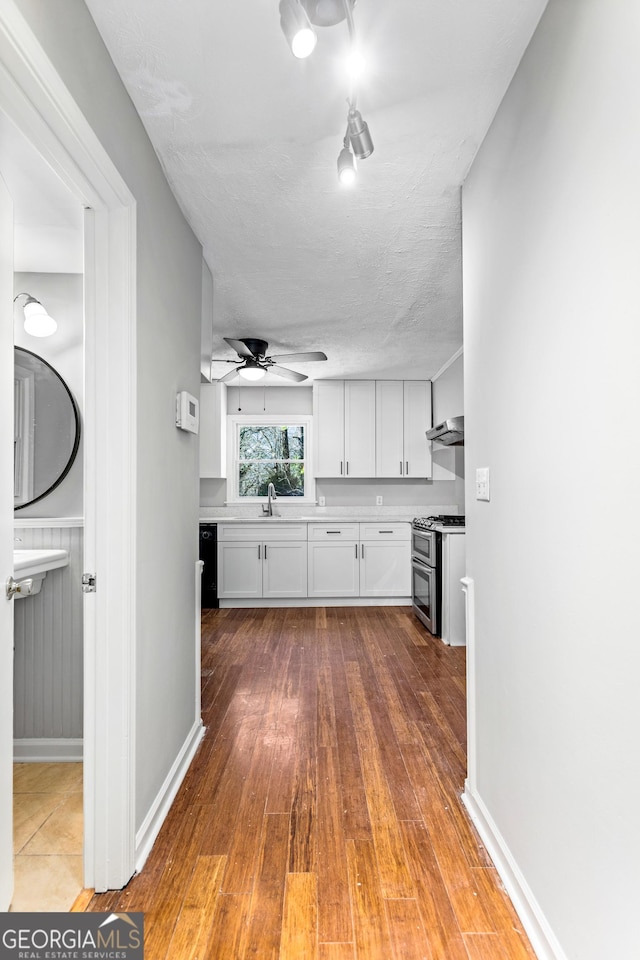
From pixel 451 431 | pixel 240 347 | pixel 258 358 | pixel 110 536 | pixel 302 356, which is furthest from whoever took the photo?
pixel 451 431

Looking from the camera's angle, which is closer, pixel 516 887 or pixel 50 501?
pixel 516 887

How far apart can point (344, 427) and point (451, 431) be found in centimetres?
161

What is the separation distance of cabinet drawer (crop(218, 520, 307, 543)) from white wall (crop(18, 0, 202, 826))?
2.76 metres

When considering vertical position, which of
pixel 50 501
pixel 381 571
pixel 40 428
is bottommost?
pixel 381 571

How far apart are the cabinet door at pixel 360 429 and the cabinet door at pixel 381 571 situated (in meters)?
0.87

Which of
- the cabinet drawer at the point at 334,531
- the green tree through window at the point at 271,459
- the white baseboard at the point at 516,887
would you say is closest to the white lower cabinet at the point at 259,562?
the cabinet drawer at the point at 334,531

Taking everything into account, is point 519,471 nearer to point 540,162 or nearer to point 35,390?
point 540,162

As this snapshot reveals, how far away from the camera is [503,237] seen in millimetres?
1616

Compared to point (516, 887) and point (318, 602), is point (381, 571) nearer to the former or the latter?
point (318, 602)

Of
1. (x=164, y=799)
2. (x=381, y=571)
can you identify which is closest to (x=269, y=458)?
(x=381, y=571)

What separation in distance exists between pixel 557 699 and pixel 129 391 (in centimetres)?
145

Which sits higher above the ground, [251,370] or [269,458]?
[251,370]

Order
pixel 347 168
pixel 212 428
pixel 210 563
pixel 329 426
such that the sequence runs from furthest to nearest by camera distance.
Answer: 1. pixel 329 426
2. pixel 212 428
3. pixel 210 563
4. pixel 347 168

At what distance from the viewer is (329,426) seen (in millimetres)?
5648
